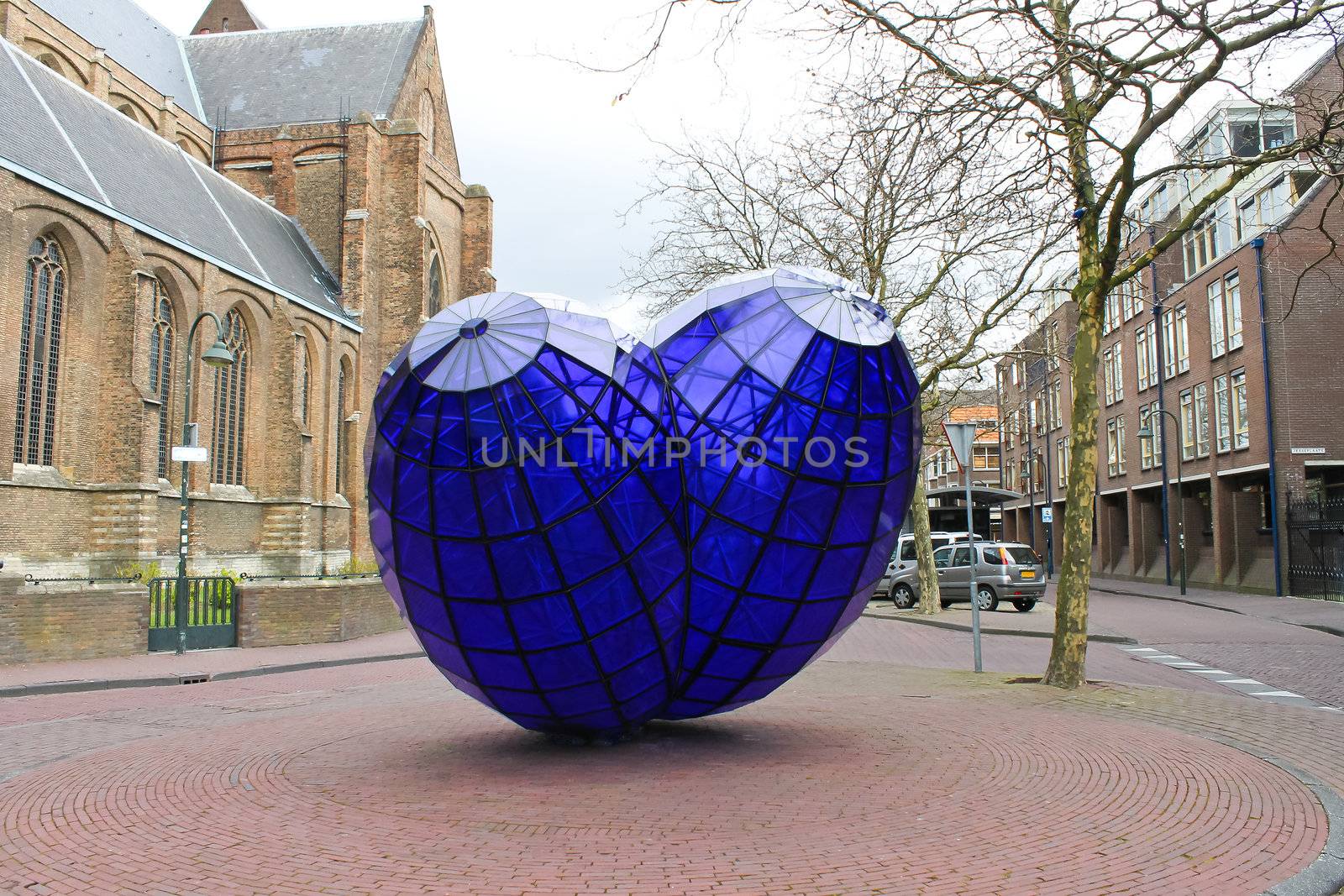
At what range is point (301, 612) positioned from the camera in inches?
746

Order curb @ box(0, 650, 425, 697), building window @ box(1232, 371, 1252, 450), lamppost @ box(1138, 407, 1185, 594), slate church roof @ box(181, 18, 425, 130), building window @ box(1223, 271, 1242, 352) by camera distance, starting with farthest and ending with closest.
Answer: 1. slate church roof @ box(181, 18, 425, 130)
2. building window @ box(1223, 271, 1242, 352)
3. building window @ box(1232, 371, 1252, 450)
4. lamppost @ box(1138, 407, 1185, 594)
5. curb @ box(0, 650, 425, 697)

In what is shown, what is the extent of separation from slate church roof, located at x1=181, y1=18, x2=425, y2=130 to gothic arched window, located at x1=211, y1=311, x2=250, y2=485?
1399cm

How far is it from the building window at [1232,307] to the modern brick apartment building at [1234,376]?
5 cm

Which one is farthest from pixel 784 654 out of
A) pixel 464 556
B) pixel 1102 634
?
pixel 1102 634

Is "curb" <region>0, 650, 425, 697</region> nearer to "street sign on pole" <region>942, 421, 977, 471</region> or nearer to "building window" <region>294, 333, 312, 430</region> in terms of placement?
"street sign on pole" <region>942, 421, 977, 471</region>

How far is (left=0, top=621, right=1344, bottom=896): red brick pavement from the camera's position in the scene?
4.79 metres

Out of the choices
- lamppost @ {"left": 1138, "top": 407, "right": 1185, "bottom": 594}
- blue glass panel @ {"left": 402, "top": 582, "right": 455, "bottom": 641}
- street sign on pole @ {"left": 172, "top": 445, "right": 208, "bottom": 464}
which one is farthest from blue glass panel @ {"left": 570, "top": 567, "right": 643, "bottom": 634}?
lamppost @ {"left": 1138, "top": 407, "right": 1185, "bottom": 594}

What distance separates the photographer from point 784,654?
710 centimetres

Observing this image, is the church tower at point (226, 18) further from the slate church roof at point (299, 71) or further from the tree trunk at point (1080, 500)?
the tree trunk at point (1080, 500)

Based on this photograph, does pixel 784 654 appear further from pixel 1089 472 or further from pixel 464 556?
pixel 1089 472

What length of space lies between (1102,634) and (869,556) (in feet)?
41.4

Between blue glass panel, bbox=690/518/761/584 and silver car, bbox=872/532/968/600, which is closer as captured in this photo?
blue glass panel, bbox=690/518/761/584

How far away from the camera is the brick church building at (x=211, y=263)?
26.6 meters

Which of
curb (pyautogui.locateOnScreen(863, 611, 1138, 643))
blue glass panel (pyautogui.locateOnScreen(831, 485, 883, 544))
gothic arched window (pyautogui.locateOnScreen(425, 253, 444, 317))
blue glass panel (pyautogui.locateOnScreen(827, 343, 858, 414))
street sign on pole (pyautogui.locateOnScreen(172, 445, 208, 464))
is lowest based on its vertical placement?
curb (pyautogui.locateOnScreen(863, 611, 1138, 643))
